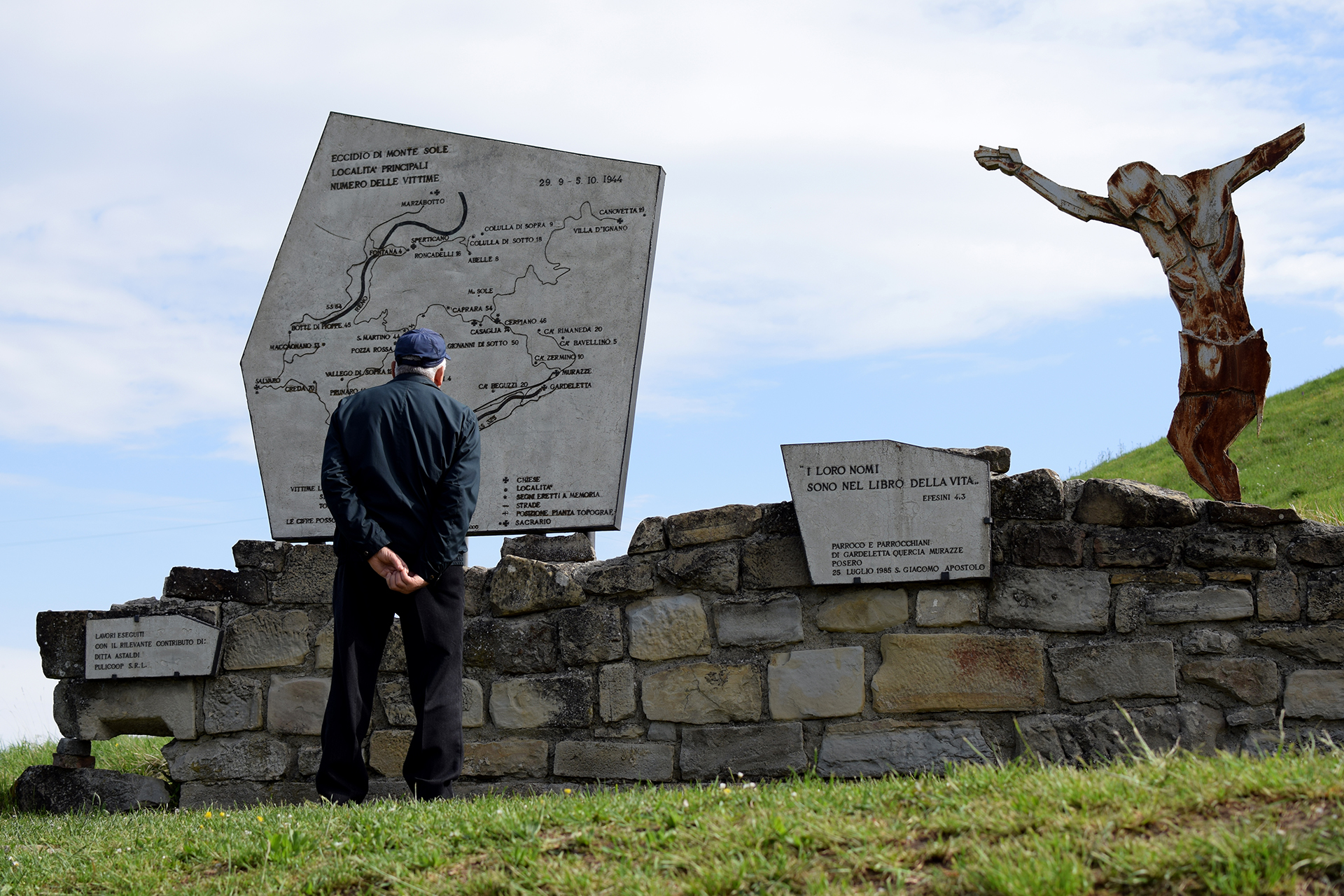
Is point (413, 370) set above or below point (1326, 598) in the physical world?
above

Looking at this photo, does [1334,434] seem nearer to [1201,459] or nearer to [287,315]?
[1201,459]

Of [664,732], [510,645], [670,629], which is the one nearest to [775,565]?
[670,629]

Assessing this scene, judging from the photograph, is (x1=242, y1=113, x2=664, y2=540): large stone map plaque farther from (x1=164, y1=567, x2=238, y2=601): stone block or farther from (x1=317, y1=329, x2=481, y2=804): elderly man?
(x1=317, y1=329, x2=481, y2=804): elderly man

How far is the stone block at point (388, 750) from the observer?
5.23m

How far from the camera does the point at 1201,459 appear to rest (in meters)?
6.18

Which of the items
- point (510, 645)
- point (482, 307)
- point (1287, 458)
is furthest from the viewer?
Answer: point (1287, 458)

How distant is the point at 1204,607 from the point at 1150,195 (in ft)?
8.39

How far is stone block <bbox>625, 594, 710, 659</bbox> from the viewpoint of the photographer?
499 cm

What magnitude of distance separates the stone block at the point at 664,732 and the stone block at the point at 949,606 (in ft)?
3.87

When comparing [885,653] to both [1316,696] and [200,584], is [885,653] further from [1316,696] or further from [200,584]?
[200,584]

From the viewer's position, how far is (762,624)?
4.95 metres

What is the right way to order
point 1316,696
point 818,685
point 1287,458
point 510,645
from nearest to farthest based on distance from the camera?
1. point 1316,696
2. point 818,685
3. point 510,645
4. point 1287,458

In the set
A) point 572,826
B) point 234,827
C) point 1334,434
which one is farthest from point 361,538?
point 1334,434

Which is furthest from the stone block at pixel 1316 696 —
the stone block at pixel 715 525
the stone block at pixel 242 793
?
the stone block at pixel 242 793
